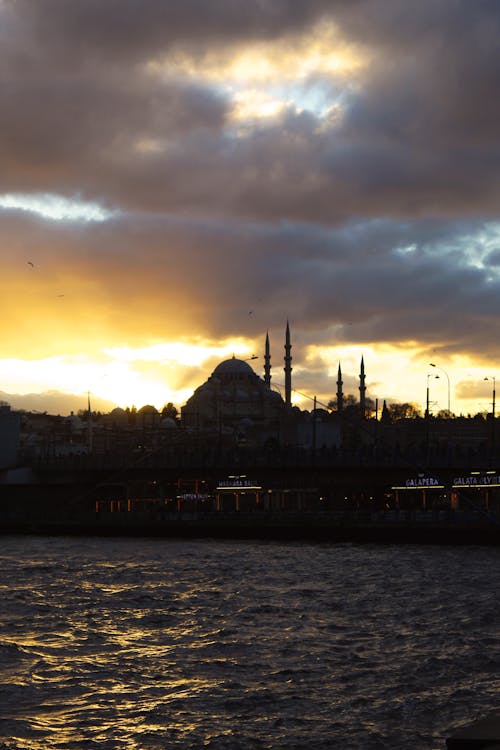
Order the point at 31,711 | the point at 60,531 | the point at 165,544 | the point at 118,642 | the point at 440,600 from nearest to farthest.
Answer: the point at 31,711 → the point at 118,642 → the point at 440,600 → the point at 165,544 → the point at 60,531

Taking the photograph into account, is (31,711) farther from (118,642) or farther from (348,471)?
(348,471)

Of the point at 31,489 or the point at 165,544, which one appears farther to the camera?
the point at 31,489

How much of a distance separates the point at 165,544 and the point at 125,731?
60632 mm

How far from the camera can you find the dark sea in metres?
26.5

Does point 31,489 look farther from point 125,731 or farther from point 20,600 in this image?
point 125,731

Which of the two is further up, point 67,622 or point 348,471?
point 348,471

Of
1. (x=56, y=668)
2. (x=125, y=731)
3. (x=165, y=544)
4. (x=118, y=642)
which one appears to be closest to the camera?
(x=125, y=731)

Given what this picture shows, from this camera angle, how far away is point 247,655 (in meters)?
35.7

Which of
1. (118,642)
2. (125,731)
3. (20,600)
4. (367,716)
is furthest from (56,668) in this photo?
(20,600)

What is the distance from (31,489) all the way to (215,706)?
96124mm

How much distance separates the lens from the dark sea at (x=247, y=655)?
26.5m

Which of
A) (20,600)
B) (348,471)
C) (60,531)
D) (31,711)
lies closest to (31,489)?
(60,531)

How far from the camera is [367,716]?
27422mm

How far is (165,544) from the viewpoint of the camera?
86.7 metres
